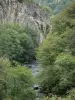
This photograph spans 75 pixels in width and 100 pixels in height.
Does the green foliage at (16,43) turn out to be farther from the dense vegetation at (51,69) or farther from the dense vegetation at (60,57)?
the dense vegetation at (60,57)

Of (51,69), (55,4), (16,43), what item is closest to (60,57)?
(51,69)

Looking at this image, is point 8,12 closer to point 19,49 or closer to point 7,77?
point 19,49

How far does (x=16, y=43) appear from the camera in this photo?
223ft

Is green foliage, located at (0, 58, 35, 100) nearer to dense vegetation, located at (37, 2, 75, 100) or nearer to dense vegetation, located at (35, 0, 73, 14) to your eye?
dense vegetation, located at (37, 2, 75, 100)

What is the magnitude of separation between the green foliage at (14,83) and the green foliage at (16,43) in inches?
927

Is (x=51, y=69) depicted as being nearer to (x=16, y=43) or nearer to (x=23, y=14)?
(x=16, y=43)

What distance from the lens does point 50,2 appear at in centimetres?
17175

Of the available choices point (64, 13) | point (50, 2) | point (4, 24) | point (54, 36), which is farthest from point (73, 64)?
point (50, 2)

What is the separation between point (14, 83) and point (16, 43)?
34173mm

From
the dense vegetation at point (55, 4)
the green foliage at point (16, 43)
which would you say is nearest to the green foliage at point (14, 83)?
the green foliage at point (16, 43)

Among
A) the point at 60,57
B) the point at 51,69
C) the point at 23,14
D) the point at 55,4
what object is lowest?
the point at 55,4

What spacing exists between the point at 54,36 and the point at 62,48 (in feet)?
14.8

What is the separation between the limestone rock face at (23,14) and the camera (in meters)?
84.1

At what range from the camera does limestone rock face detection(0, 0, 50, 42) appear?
84062 mm
